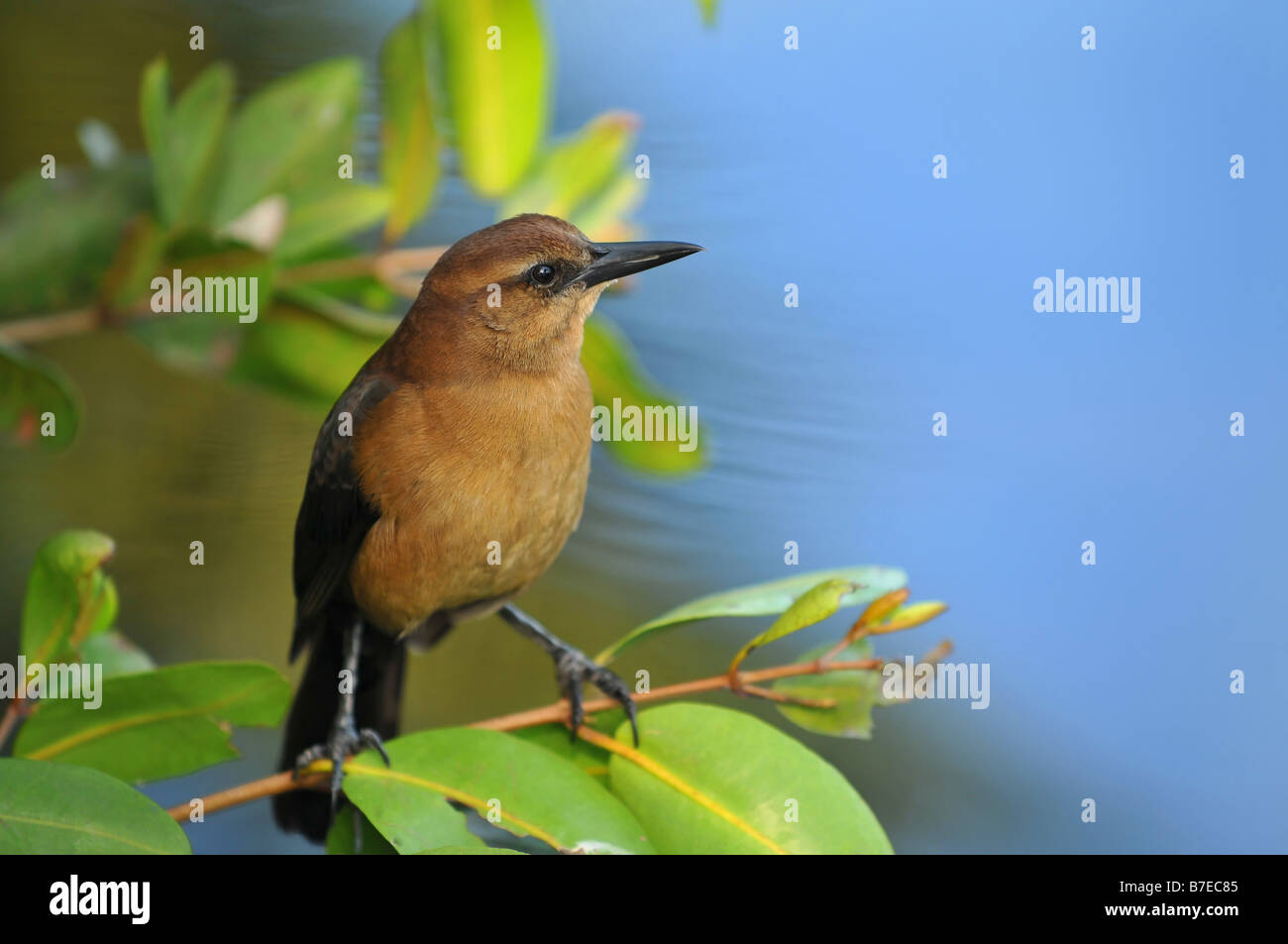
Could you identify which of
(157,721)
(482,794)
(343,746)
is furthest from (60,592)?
(482,794)

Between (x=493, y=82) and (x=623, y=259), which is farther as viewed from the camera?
(x=493, y=82)

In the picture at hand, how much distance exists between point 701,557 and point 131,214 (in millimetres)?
783

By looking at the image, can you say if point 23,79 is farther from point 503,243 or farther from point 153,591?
point 503,243

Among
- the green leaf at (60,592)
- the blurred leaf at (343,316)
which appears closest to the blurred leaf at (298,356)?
→ the blurred leaf at (343,316)

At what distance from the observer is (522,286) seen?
0.84 meters

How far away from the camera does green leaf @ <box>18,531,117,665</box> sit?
2.58 ft

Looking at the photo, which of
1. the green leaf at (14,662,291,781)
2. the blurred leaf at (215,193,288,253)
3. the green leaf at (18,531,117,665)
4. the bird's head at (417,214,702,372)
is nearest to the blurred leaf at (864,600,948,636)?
the bird's head at (417,214,702,372)

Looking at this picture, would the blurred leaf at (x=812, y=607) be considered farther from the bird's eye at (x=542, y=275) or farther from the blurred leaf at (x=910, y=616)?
the bird's eye at (x=542, y=275)

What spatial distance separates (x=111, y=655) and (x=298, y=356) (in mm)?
329

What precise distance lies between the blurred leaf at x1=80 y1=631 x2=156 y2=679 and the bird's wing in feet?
0.39

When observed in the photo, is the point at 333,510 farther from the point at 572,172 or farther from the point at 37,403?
the point at 572,172

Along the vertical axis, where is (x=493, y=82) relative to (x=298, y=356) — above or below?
above

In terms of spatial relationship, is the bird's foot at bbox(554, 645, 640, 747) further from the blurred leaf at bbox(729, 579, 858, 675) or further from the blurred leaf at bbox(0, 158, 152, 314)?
the blurred leaf at bbox(0, 158, 152, 314)

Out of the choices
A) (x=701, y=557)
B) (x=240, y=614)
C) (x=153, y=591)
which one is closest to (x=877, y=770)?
(x=701, y=557)
